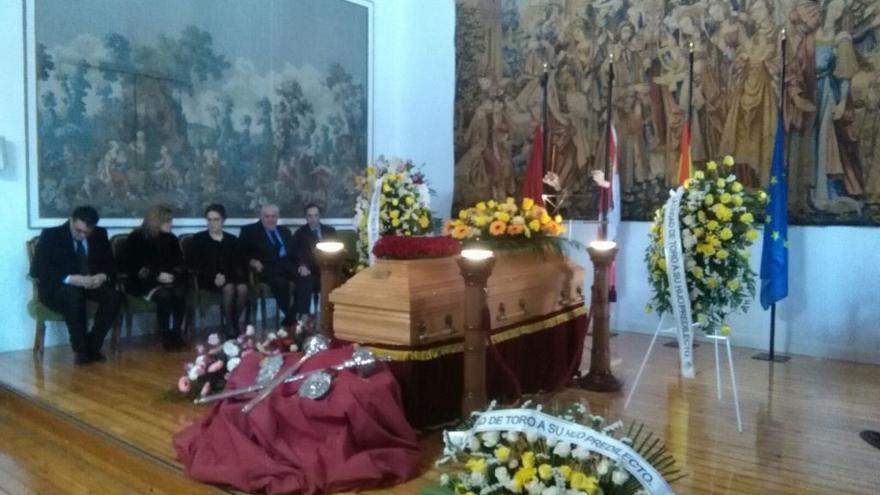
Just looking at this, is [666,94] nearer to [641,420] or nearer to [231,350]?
[641,420]

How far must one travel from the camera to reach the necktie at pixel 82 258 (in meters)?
6.00

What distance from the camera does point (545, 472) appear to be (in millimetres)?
1975

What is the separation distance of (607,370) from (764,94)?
10.8ft

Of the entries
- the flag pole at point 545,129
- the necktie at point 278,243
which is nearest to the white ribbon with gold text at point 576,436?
the necktie at point 278,243

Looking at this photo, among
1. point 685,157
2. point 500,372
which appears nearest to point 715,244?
point 500,372

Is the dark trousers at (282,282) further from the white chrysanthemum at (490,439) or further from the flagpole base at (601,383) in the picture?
the white chrysanthemum at (490,439)

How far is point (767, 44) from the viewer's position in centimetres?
652

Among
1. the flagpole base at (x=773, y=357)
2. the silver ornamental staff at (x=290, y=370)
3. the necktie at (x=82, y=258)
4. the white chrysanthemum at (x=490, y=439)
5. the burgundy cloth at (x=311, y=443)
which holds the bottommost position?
the flagpole base at (x=773, y=357)

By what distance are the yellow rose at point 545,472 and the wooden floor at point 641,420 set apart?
135 cm

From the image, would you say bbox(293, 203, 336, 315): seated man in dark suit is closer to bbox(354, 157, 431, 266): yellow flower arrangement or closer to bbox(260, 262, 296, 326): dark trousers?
bbox(260, 262, 296, 326): dark trousers

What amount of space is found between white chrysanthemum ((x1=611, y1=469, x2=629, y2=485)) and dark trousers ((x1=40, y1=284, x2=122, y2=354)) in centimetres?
502

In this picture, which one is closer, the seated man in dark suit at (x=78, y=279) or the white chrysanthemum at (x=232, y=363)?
the white chrysanthemum at (x=232, y=363)

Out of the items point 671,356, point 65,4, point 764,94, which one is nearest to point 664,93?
point 764,94

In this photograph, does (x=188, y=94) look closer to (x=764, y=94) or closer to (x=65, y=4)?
(x=65, y=4)
